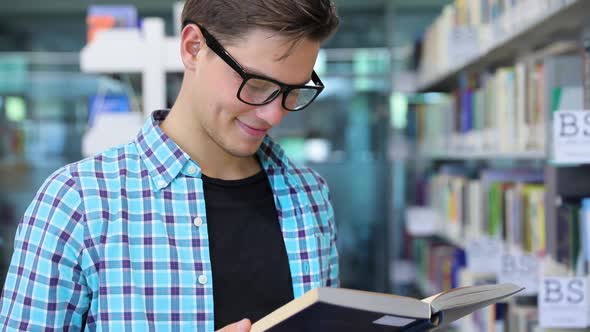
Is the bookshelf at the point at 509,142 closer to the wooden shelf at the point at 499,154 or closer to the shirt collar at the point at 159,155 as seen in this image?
the wooden shelf at the point at 499,154

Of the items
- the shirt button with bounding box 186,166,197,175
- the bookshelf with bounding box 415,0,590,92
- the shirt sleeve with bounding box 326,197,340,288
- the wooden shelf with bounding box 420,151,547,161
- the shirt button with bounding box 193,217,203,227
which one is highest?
the bookshelf with bounding box 415,0,590,92

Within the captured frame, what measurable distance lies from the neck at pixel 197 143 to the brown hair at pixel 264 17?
0.52 ft

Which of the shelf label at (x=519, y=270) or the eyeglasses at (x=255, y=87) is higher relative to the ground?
the eyeglasses at (x=255, y=87)

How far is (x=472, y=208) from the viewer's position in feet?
10.8

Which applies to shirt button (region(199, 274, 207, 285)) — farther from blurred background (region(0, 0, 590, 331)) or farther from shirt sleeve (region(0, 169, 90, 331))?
blurred background (region(0, 0, 590, 331))

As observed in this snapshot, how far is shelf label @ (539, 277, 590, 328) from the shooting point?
1.82 meters

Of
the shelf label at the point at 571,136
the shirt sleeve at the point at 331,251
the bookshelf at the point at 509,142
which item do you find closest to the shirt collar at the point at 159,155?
the shirt sleeve at the point at 331,251

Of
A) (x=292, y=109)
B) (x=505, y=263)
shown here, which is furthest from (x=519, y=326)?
(x=292, y=109)

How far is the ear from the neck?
0.23 feet

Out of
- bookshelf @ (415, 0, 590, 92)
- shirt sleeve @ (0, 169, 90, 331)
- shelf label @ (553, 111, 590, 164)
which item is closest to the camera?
shirt sleeve @ (0, 169, 90, 331)

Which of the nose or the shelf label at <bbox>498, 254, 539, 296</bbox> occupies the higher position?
the nose

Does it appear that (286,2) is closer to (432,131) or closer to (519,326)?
(519,326)

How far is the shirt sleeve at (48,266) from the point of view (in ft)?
3.65

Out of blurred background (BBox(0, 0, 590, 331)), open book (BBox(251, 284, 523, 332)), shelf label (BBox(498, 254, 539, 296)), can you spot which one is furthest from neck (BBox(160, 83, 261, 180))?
shelf label (BBox(498, 254, 539, 296))
